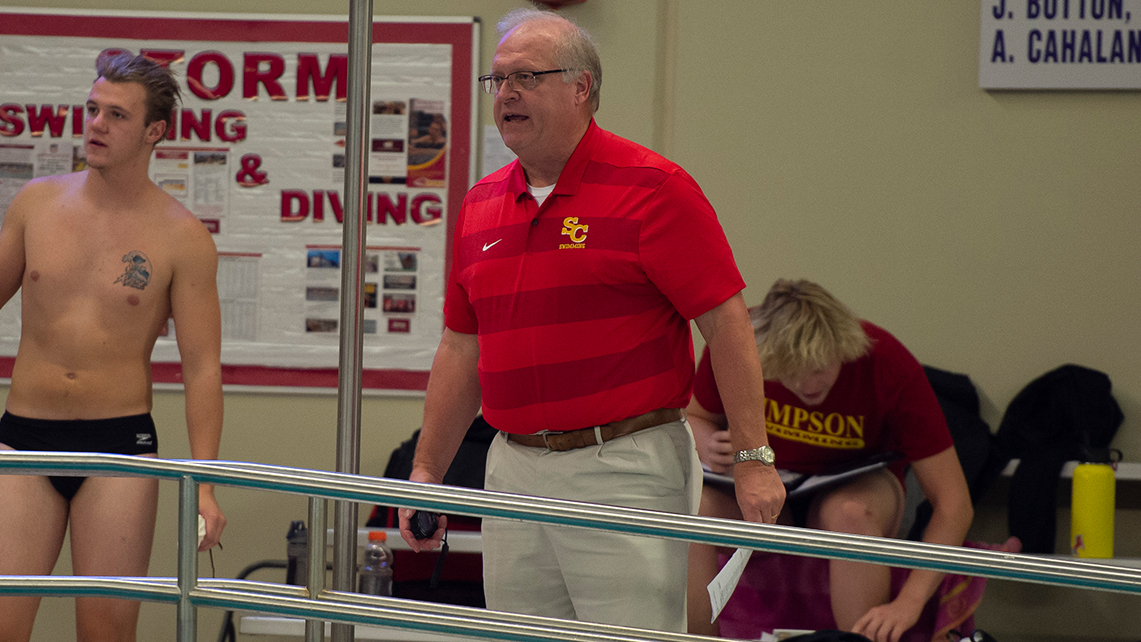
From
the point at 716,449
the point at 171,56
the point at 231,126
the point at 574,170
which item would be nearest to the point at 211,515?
the point at 574,170

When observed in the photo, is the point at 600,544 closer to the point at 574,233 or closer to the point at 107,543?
the point at 574,233

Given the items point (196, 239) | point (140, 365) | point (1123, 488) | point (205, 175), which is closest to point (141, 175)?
point (196, 239)

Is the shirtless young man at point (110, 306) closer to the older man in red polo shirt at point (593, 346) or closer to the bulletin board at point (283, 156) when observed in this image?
the older man in red polo shirt at point (593, 346)

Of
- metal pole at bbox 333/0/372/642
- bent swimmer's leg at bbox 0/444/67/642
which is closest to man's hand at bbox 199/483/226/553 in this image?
bent swimmer's leg at bbox 0/444/67/642

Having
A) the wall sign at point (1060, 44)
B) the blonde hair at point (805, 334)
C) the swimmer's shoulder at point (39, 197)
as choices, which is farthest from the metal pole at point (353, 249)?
the wall sign at point (1060, 44)

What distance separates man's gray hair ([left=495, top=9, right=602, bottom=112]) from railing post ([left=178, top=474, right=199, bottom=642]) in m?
0.93

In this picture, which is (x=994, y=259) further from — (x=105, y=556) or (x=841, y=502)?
(x=105, y=556)

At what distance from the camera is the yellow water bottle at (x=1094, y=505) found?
10.3ft

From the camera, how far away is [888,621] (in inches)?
102

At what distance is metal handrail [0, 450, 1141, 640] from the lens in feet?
4.21

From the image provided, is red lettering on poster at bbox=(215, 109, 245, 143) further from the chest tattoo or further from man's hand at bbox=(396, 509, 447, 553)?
man's hand at bbox=(396, 509, 447, 553)

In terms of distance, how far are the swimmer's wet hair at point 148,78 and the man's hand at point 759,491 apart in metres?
1.48

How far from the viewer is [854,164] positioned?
138 inches

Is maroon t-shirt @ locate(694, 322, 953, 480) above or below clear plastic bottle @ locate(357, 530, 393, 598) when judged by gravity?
above
